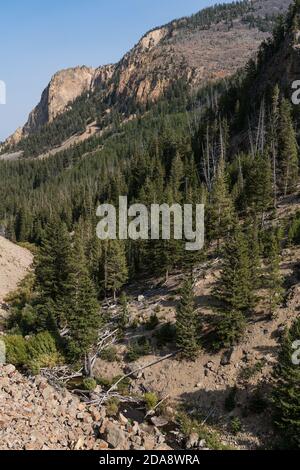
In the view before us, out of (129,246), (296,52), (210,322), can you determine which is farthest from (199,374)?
(296,52)

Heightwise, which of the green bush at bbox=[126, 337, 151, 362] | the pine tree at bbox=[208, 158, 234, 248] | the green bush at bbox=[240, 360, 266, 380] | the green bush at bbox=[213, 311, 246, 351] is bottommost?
the green bush at bbox=[126, 337, 151, 362]

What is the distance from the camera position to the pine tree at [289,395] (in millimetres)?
27531

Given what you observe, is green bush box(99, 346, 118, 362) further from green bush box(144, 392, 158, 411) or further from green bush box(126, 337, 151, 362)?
green bush box(144, 392, 158, 411)

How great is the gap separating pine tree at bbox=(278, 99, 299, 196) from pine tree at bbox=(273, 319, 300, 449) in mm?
40140

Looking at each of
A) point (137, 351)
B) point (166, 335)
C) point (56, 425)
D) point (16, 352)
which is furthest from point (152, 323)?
point (56, 425)

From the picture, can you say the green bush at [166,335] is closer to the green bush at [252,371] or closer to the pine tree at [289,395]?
the green bush at [252,371]

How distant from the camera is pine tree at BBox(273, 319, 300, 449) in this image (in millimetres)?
27531

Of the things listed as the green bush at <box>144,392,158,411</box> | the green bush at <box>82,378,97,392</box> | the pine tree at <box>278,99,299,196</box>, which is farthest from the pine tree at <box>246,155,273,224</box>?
the green bush at <box>82,378,97,392</box>

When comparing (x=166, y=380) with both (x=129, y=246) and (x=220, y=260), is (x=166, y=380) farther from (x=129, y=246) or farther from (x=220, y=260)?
(x=129, y=246)

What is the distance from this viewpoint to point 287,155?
64062 millimetres

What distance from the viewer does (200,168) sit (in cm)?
9512

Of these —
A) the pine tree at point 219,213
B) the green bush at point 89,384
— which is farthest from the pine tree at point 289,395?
the pine tree at point 219,213

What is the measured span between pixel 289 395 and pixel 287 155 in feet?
146

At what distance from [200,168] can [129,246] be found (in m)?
36.1
